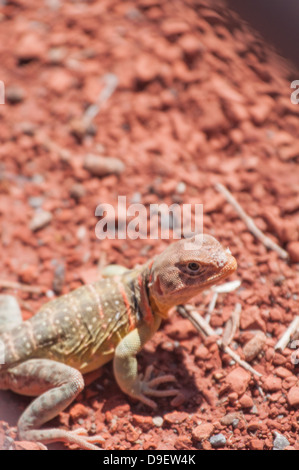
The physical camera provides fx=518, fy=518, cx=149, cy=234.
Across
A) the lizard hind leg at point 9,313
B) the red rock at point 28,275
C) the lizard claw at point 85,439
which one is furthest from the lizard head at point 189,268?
the red rock at point 28,275

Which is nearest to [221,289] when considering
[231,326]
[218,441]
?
[231,326]

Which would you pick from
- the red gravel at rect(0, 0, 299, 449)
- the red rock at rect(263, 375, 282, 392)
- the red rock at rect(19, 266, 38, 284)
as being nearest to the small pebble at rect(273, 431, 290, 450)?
the red gravel at rect(0, 0, 299, 449)

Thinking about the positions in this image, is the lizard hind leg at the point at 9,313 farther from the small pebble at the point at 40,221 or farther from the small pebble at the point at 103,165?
the small pebble at the point at 103,165

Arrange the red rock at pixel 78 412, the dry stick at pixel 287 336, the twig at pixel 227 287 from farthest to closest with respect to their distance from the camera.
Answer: the twig at pixel 227 287, the red rock at pixel 78 412, the dry stick at pixel 287 336

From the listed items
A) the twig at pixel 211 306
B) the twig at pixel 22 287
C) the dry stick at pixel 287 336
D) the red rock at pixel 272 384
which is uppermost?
the dry stick at pixel 287 336

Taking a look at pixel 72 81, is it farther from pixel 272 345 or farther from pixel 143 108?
pixel 272 345

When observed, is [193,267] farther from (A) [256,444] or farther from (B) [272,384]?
(A) [256,444]
